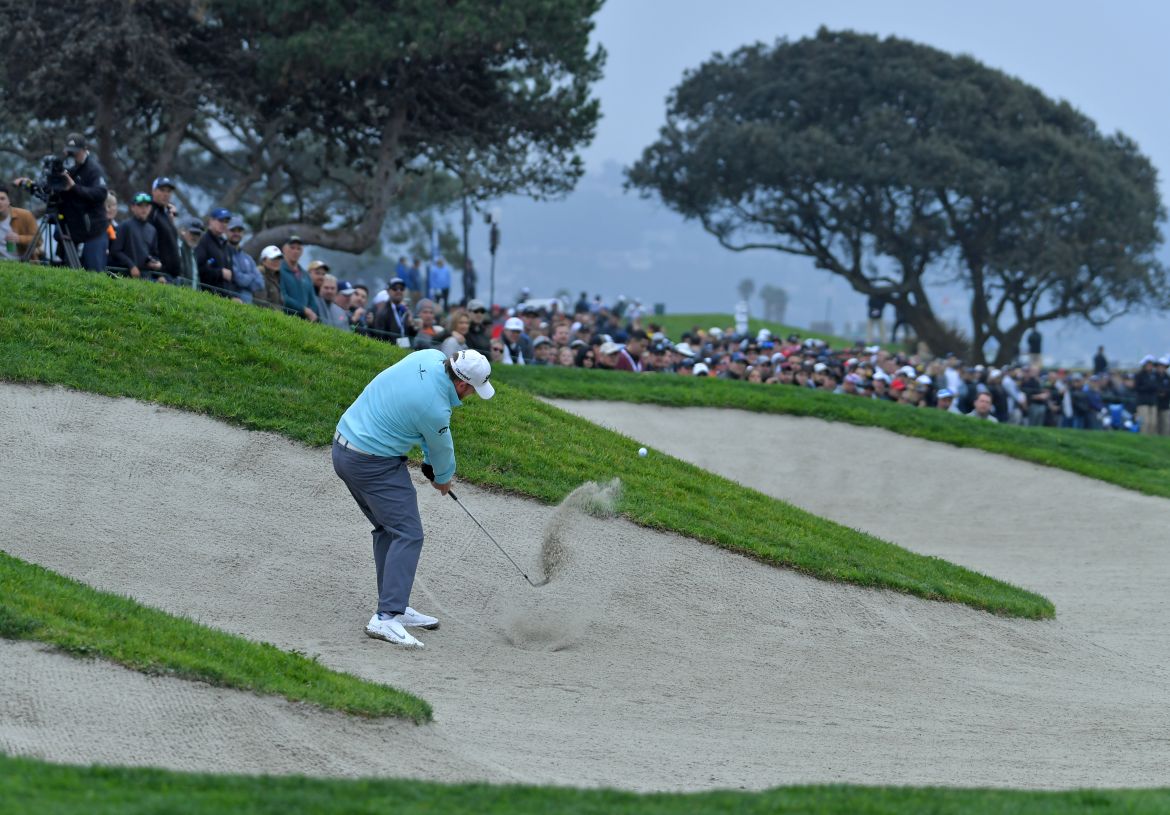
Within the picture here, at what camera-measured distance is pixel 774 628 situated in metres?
12.2

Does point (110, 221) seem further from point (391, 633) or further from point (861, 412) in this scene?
point (861, 412)

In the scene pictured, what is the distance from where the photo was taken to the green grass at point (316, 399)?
45.5ft

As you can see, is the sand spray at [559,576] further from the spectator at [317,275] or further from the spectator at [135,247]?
the spectator at [135,247]

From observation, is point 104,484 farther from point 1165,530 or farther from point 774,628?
point 1165,530

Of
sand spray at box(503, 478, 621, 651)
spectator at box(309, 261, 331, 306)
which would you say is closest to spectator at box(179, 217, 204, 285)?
spectator at box(309, 261, 331, 306)

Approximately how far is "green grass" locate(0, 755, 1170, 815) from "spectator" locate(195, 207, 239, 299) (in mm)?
11275

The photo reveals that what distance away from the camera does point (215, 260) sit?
56.8 ft

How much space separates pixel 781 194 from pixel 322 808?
190ft

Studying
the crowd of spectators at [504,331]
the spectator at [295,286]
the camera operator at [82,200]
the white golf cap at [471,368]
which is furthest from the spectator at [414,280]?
the white golf cap at [471,368]

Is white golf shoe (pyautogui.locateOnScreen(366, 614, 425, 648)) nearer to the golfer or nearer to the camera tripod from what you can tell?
the golfer

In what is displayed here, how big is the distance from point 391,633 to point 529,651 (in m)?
1.04

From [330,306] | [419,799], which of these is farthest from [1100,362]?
[419,799]

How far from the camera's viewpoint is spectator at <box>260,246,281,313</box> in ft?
59.4

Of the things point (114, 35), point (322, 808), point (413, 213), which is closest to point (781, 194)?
point (413, 213)
